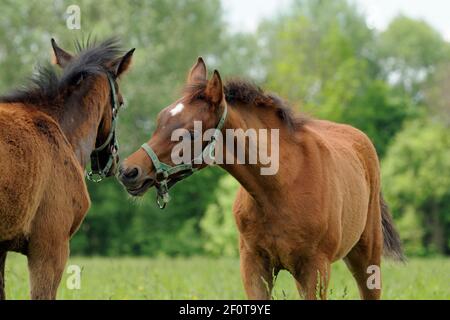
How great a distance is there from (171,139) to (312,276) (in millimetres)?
1556

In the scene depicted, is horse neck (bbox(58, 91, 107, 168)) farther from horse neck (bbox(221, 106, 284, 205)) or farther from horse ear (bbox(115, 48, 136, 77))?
horse neck (bbox(221, 106, 284, 205))

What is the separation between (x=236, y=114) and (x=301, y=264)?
1.30m

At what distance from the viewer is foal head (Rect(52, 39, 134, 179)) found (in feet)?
19.8

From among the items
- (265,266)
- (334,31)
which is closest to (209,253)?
(334,31)

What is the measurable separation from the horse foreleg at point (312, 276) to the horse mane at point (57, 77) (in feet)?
7.66

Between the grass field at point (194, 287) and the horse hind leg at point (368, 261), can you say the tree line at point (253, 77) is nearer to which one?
the grass field at point (194, 287)

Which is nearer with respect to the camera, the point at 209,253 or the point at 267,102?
the point at 267,102

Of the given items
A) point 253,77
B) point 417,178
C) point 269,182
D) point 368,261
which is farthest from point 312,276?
point 417,178

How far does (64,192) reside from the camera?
17.3ft

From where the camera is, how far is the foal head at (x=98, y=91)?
604cm

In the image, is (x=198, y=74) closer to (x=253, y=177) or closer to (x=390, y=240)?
(x=253, y=177)

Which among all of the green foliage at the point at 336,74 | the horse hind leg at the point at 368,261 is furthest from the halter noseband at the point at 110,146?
the green foliage at the point at 336,74

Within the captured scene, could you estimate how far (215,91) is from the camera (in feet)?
18.4

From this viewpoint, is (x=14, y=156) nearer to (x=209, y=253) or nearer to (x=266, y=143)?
(x=266, y=143)
